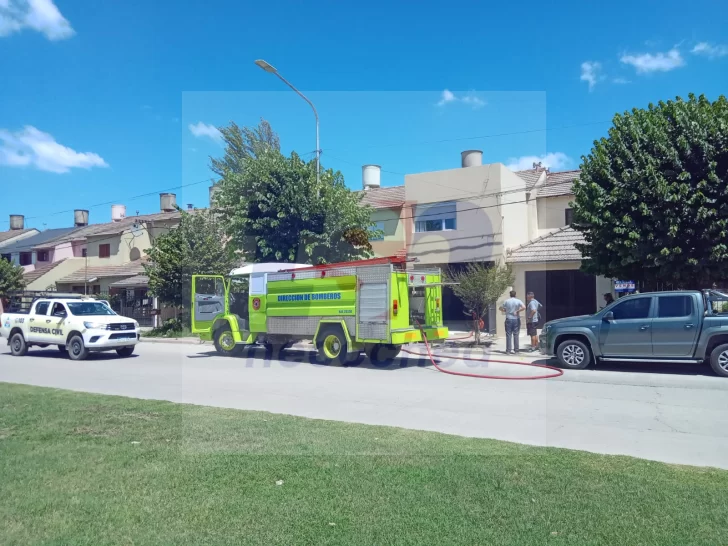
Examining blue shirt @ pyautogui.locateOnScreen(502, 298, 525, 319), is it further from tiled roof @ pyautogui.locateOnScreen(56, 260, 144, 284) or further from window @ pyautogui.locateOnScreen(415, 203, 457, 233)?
tiled roof @ pyautogui.locateOnScreen(56, 260, 144, 284)

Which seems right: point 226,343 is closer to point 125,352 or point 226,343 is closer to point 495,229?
point 125,352

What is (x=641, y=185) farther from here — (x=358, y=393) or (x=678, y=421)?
(x=358, y=393)

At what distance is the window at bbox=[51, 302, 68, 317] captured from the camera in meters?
17.4

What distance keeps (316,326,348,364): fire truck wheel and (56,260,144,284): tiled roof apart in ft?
78.5

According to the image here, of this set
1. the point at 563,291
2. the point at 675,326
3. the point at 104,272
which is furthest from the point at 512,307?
the point at 104,272

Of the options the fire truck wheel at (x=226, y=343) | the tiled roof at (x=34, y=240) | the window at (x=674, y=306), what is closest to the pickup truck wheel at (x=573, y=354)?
the window at (x=674, y=306)

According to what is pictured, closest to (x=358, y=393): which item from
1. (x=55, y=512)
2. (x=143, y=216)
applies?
(x=55, y=512)

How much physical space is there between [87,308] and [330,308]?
804 cm

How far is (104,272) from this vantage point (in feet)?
127

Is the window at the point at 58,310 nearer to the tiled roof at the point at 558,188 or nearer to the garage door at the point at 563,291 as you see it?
the garage door at the point at 563,291

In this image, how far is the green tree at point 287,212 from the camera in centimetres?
2136

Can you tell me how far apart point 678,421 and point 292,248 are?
621 inches

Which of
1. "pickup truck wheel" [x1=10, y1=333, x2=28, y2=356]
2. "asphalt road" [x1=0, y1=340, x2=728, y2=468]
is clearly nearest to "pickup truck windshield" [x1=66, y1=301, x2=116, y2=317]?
"asphalt road" [x1=0, y1=340, x2=728, y2=468]

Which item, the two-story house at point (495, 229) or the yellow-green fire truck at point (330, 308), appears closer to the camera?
the yellow-green fire truck at point (330, 308)
